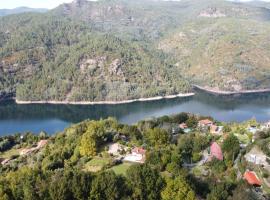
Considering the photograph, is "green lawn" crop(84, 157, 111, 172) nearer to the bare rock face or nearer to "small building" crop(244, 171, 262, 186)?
"small building" crop(244, 171, 262, 186)

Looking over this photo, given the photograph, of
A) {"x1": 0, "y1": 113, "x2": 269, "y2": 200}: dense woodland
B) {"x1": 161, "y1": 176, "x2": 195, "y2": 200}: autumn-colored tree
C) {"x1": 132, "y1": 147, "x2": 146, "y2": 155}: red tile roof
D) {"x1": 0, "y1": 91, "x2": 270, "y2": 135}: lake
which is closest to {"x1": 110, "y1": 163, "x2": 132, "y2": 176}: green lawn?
Answer: {"x1": 0, "y1": 113, "x2": 269, "y2": 200}: dense woodland

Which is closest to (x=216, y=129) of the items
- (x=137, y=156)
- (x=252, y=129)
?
(x=252, y=129)

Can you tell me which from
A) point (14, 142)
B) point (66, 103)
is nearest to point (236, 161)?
point (14, 142)

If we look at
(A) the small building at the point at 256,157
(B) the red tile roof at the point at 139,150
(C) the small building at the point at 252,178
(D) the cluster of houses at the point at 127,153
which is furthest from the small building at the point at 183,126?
(C) the small building at the point at 252,178

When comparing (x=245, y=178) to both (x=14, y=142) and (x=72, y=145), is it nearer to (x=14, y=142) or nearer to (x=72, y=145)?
(x=72, y=145)

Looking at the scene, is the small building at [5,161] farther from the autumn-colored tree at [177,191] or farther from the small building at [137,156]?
the autumn-colored tree at [177,191]
